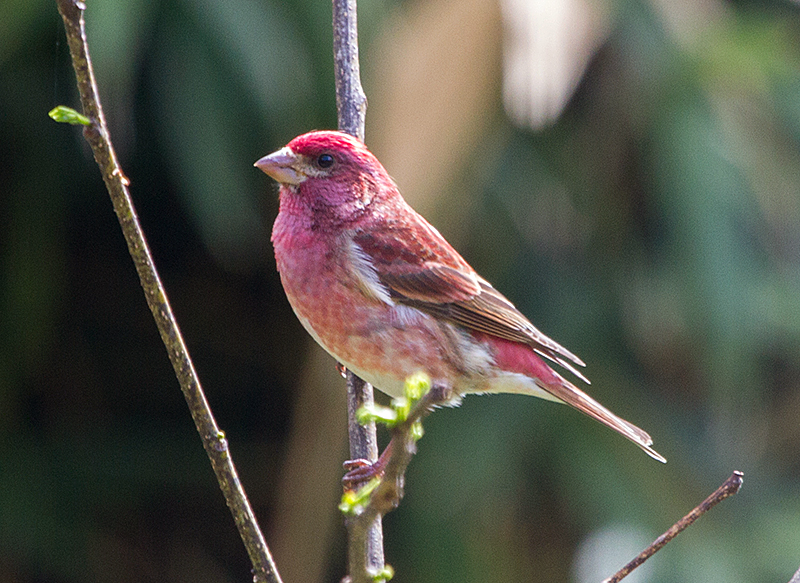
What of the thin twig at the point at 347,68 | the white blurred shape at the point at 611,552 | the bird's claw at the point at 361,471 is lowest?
the white blurred shape at the point at 611,552

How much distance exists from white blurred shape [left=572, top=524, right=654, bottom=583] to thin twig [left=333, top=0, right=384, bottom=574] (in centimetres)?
142

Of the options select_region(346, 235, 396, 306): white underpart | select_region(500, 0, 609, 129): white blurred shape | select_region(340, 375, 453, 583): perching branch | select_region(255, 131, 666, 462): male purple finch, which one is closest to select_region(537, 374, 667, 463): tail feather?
select_region(255, 131, 666, 462): male purple finch

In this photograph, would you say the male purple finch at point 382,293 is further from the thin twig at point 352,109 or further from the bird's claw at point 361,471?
the bird's claw at point 361,471

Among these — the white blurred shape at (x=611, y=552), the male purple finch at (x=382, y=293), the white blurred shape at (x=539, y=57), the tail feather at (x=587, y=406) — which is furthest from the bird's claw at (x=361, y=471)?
the white blurred shape at (x=539, y=57)

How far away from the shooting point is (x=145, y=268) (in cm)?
139

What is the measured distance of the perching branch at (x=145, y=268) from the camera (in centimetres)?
122

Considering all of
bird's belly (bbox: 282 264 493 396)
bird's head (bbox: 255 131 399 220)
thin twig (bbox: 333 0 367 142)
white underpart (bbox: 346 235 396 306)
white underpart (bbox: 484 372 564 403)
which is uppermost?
thin twig (bbox: 333 0 367 142)

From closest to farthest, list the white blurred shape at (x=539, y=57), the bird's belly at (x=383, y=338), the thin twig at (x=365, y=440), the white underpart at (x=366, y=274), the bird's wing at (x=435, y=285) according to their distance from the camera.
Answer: the thin twig at (x=365, y=440)
the bird's belly at (x=383, y=338)
the white underpart at (x=366, y=274)
the bird's wing at (x=435, y=285)
the white blurred shape at (x=539, y=57)

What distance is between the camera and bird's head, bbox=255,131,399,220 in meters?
2.83

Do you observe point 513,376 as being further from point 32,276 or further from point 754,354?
point 32,276

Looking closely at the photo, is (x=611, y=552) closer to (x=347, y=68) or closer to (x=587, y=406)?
(x=587, y=406)

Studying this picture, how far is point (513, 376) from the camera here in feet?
9.59

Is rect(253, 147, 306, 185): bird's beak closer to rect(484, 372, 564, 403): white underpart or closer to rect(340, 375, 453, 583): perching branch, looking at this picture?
rect(484, 372, 564, 403): white underpart

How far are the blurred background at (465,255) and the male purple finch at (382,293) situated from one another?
0.89 metres
